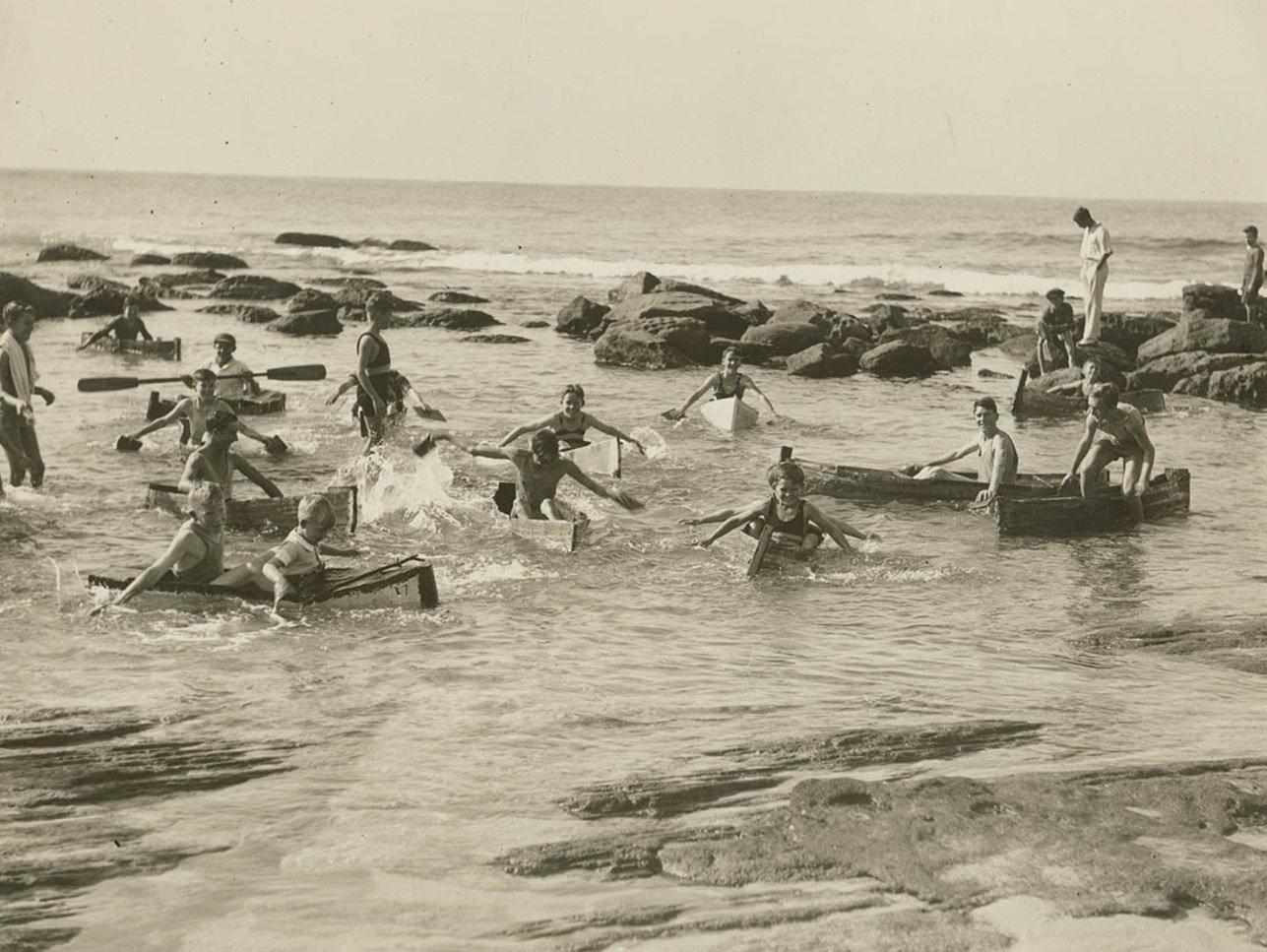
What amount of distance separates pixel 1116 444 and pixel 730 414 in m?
7.27

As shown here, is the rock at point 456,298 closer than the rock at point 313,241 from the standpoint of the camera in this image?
Yes

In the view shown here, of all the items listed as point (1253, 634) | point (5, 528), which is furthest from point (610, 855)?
point (5, 528)

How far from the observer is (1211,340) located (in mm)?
27781

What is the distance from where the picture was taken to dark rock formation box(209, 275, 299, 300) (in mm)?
43938

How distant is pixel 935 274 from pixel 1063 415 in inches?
1295

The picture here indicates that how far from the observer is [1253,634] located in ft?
36.4

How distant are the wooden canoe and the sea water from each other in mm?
930

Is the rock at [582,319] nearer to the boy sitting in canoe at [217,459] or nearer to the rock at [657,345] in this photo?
the rock at [657,345]

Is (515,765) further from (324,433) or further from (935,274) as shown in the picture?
(935,274)

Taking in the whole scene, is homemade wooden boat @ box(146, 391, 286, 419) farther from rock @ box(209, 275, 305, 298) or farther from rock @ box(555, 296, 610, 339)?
rock @ box(209, 275, 305, 298)

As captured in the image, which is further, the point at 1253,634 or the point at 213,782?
the point at 1253,634

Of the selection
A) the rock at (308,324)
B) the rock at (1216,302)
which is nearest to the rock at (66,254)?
the rock at (308,324)

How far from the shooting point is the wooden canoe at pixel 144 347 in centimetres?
2641

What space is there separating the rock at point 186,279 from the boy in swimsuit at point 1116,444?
1492 inches
